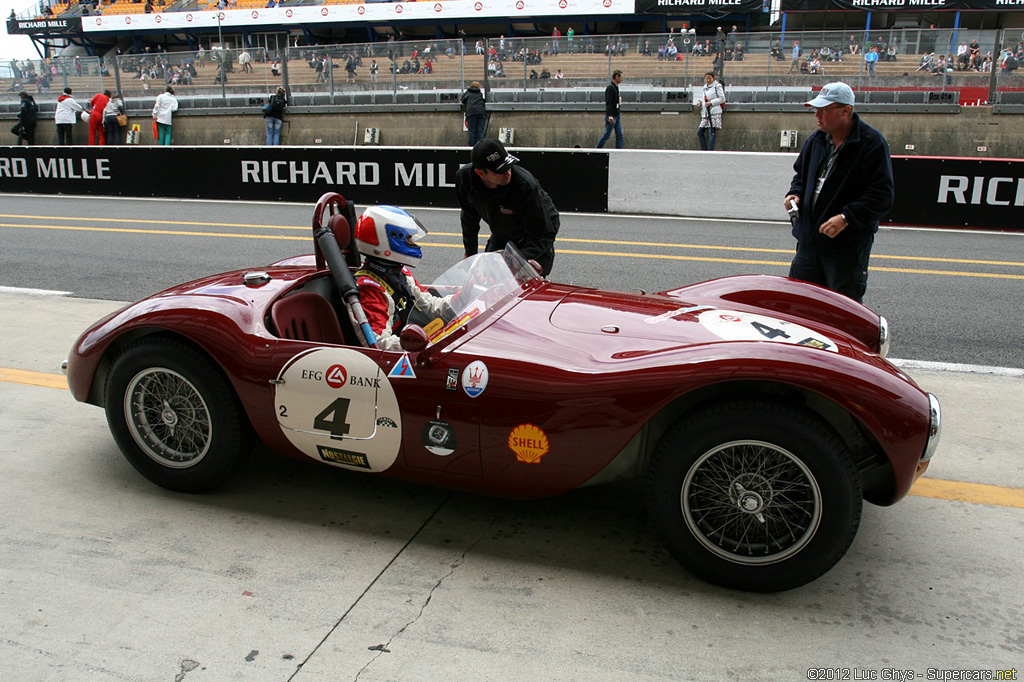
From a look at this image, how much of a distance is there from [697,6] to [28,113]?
78.0ft

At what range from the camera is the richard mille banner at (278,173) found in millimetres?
12680

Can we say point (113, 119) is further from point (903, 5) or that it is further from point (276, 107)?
point (903, 5)

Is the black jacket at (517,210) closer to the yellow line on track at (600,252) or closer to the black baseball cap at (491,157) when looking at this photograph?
the black baseball cap at (491,157)

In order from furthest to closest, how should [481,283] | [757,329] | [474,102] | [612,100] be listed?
[474,102] → [612,100] → [481,283] → [757,329]

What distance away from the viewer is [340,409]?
3283 millimetres

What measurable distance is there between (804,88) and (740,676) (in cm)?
1815

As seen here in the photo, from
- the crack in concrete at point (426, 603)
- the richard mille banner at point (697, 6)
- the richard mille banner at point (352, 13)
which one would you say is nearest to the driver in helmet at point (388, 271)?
the crack in concrete at point (426, 603)

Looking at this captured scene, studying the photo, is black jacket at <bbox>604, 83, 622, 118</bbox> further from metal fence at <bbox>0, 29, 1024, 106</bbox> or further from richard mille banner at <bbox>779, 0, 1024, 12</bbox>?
richard mille banner at <bbox>779, 0, 1024, 12</bbox>

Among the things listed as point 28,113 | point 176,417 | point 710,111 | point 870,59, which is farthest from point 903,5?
point 176,417

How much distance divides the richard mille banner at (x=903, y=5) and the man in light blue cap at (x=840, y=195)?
2899 cm

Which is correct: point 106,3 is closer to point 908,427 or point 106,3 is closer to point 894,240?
point 894,240

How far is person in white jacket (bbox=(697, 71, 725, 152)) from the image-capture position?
17.5 metres

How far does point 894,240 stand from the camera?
1019 centimetres

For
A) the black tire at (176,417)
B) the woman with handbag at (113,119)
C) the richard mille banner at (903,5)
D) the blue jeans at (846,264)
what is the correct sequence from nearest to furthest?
the black tire at (176,417) < the blue jeans at (846,264) < the woman with handbag at (113,119) < the richard mille banner at (903,5)
